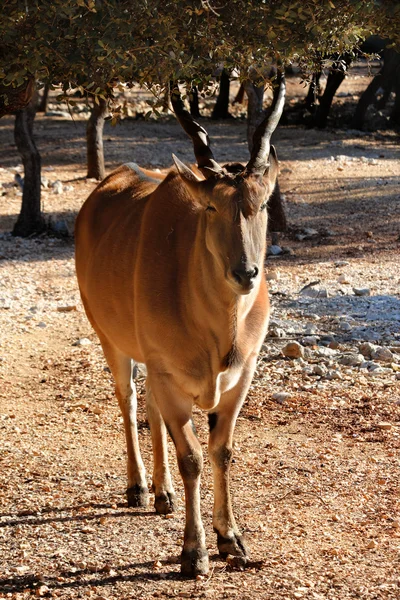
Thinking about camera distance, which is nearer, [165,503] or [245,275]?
[245,275]

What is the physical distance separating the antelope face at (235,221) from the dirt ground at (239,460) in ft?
5.14

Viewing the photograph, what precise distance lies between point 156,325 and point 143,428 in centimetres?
222

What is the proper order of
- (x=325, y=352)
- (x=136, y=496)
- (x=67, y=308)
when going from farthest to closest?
1. (x=67, y=308)
2. (x=325, y=352)
3. (x=136, y=496)

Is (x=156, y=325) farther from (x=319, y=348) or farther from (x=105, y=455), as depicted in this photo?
(x=319, y=348)

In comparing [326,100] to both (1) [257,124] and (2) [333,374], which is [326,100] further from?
(2) [333,374]

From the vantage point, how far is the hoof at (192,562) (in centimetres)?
467

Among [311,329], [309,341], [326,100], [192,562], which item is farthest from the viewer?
[326,100]

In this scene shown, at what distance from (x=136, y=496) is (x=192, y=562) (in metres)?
1.13

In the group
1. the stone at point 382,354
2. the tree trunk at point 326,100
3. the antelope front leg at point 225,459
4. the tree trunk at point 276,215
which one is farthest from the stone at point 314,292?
the tree trunk at point 326,100

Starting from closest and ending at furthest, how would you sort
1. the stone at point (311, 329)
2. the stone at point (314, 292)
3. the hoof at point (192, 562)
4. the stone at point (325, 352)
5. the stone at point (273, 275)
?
the hoof at point (192, 562)
the stone at point (325, 352)
the stone at point (311, 329)
the stone at point (314, 292)
the stone at point (273, 275)

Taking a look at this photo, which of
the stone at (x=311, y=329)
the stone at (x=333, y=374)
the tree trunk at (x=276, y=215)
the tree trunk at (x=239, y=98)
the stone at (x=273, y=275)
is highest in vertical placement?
the tree trunk at (x=239, y=98)

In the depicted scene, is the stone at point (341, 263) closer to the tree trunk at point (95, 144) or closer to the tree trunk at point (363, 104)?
the tree trunk at point (95, 144)

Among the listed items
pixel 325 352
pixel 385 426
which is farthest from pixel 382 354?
pixel 385 426

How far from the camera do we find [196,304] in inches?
187
